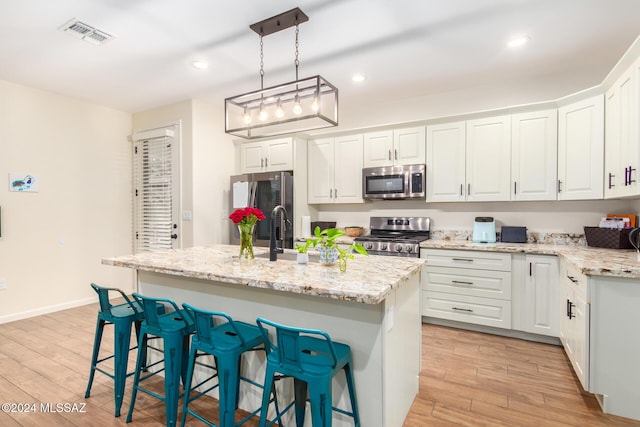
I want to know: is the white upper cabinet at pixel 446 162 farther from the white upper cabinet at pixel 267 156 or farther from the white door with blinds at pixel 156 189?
the white door with blinds at pixel 156 189

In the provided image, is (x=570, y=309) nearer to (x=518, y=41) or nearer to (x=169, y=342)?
(x=518, y=41)

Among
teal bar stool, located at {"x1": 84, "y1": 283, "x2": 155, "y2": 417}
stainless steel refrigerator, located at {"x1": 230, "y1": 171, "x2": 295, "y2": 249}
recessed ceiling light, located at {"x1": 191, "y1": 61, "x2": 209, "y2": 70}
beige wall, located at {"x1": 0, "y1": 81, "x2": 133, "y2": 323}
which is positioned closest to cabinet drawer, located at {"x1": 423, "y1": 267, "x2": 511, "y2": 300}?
stainless steel refrigerator, located at {"x1": 230, "y1": 171, "x2": 295, "y2": 249}

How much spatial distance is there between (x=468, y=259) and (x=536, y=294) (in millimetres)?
642

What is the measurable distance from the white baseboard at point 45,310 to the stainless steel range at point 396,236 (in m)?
3.63

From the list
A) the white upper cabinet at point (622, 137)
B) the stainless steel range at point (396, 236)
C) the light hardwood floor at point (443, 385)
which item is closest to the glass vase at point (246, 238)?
the light hardwood floor at point (443, 385)

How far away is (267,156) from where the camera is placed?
458cm

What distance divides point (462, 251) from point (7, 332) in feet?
15.5

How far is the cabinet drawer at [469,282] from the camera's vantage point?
326 cm

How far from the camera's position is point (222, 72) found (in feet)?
11.5

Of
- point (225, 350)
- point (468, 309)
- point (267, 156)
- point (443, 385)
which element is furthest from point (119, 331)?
point (468, 309)

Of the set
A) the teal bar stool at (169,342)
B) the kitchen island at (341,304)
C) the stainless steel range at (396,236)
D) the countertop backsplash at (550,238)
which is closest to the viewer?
the kitchen island at (341,304)

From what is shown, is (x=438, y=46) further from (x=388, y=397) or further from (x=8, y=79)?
(x=8, y=79)

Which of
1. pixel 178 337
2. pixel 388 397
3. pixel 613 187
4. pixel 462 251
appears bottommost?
pixel 388 397

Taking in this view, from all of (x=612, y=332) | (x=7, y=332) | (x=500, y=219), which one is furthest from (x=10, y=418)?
(x=500, y=219)
